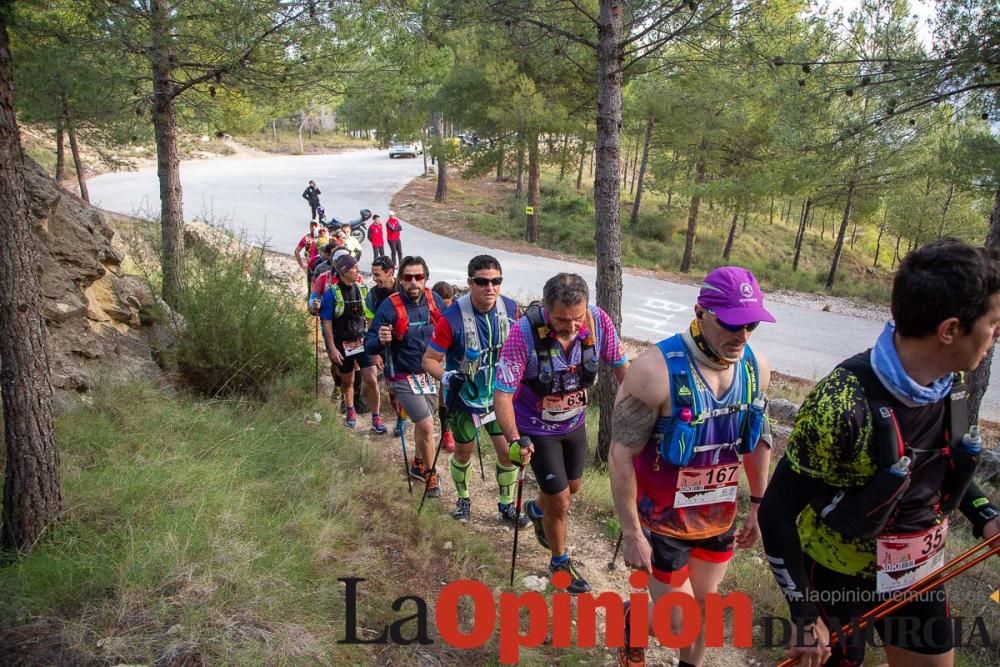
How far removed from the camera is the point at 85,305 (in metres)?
5.77

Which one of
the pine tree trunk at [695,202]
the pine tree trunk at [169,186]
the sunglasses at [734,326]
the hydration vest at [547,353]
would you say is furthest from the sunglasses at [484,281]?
the pine tree trunk at [695,202]

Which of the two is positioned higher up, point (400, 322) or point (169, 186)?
point (169, 186)

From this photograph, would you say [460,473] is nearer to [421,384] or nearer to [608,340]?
[421,384]

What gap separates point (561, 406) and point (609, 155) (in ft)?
9.72

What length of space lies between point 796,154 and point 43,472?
906 cm

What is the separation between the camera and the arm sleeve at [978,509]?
2.44m

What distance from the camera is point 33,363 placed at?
315cm

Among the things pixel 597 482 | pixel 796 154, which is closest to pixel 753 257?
pixel 796 154

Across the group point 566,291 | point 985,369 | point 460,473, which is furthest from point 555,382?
point 985,369

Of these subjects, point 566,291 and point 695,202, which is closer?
point 566,291

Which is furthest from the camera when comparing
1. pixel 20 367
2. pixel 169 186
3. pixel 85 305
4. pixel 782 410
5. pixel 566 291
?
pixel 782 410

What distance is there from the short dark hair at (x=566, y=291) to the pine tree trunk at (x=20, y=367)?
261cm

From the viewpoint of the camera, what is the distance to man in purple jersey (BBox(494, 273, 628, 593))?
3.62 meters

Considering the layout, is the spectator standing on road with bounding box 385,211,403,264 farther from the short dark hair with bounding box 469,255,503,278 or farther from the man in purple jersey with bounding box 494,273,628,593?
the man in purple jersey with bounding box 494,273,628,593
